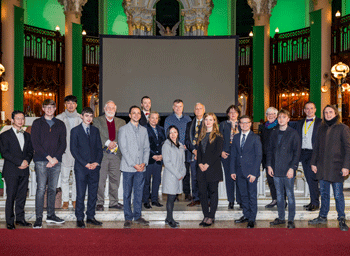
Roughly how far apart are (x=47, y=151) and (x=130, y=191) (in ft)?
3.53

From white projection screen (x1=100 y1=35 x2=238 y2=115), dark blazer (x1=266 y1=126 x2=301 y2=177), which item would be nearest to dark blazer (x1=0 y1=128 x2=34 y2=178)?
dark blazer (x1=266 y1=126 x2=301 y2=177)

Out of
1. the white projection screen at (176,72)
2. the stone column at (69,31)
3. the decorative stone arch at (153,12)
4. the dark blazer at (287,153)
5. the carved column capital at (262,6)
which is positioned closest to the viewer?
the dark blazer at (287,153)

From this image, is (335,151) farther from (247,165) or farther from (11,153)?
(11,153)

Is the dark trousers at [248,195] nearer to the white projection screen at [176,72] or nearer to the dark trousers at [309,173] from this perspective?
the dark trousers at [309,173]

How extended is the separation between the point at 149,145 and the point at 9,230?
1.88 metres

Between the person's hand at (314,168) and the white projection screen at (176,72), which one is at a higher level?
the white projection screen at (176,72)

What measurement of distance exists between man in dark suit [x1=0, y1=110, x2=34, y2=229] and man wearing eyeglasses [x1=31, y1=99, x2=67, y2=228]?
12 cm

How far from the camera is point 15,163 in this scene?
4051 mm

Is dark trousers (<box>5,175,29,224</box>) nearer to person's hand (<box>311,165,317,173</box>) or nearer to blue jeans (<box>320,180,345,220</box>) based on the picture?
person's hand (<box>311,165,317,173</box>)

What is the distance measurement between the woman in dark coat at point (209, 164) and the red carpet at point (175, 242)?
1.08 ft

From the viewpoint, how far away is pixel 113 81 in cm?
946

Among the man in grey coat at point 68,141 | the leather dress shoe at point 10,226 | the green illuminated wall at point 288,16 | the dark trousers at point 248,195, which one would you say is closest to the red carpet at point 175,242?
the leather dress shoe at point 10,226

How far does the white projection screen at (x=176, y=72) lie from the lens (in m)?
9.56

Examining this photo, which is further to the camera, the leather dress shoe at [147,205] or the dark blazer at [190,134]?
the leather dress shoe at [147,205]
